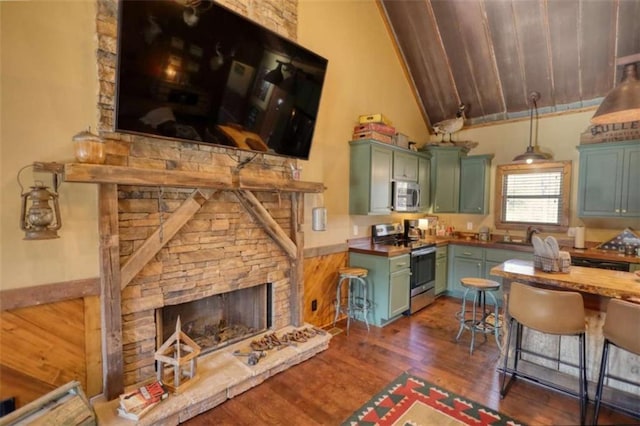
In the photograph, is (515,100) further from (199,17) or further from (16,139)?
(16,139)

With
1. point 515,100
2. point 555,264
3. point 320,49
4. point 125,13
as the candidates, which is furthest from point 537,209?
point 125,13

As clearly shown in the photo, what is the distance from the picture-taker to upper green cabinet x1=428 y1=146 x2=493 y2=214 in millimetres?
4859

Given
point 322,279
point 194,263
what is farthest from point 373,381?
point 194,263

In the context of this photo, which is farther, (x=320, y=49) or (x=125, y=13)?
(x=320, y=49)

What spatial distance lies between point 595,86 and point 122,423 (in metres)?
5.95

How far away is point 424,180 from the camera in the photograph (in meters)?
4.75

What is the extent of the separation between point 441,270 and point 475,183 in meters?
1.49

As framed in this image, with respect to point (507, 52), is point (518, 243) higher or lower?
lower

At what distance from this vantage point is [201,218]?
2490 mm

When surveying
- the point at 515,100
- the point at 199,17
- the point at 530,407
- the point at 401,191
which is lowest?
the point at 530,407

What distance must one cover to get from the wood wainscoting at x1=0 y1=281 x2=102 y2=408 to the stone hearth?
28cm

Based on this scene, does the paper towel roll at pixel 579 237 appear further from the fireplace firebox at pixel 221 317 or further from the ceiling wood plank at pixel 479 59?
the fireplace firebox at pixel 221 317

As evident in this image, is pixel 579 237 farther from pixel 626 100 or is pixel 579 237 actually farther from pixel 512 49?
pixel 626 100

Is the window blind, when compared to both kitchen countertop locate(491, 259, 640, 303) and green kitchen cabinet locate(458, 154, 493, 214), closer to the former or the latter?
green kitchen cabinet locate(458, 154, 493, 214)
